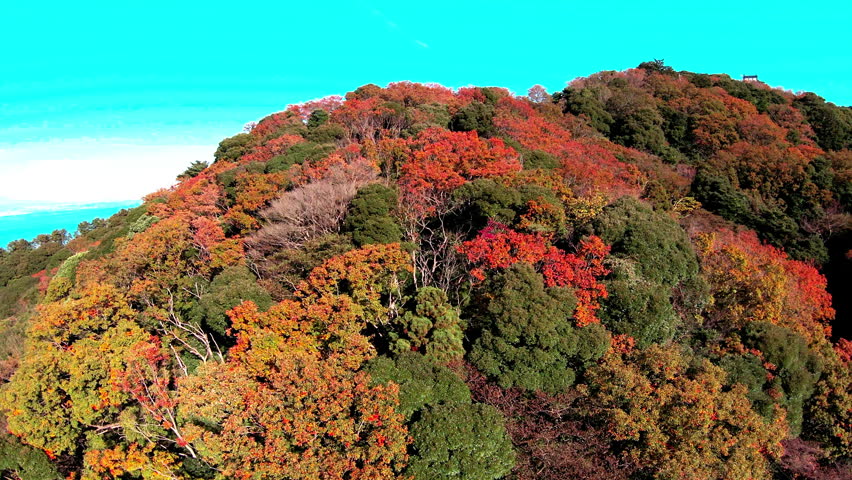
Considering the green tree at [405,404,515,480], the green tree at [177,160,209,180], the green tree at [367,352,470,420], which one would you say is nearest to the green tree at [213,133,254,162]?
the green tree at [177,160,209,180]

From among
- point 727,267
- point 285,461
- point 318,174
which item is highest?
point 318,174

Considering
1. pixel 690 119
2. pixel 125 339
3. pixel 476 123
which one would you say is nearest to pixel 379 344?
pixel 125 339

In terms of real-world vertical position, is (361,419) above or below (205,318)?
below

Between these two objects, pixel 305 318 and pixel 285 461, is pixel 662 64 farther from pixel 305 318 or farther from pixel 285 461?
pixel 285 461

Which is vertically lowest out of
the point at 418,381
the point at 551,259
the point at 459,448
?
the point at 459,448

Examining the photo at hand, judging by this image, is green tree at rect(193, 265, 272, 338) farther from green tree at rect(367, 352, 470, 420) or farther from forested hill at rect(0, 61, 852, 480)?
green tree at rect(367, 352, 470, 420)

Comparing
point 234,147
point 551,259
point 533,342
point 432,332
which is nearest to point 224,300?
point 432,332

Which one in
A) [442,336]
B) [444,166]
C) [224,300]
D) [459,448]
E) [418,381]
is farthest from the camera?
[444,166]

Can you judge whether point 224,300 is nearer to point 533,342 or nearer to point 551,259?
point 533,342
